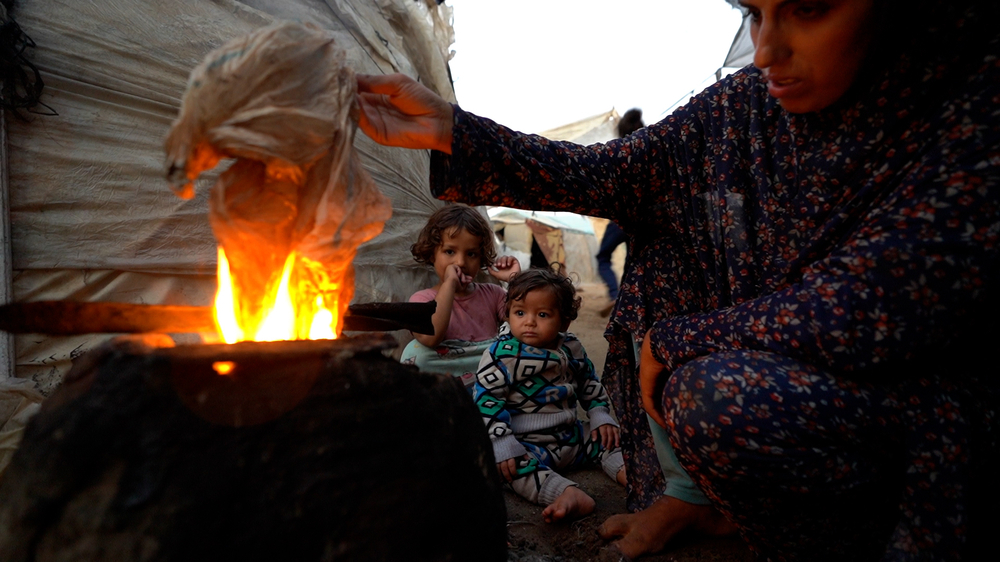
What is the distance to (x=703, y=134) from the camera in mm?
1761

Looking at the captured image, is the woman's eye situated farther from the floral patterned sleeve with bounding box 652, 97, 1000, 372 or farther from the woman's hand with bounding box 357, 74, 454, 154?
the woman's hand with bounding box 357, 74, 454, 154

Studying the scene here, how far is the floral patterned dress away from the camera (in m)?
1.16

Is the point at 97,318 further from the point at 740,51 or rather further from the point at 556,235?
the point at 556,235

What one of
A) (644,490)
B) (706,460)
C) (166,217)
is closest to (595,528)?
(644,490)

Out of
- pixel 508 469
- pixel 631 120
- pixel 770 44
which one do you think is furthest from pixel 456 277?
pixel 631 120

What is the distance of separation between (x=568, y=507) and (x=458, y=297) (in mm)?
1503

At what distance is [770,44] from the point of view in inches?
51.6

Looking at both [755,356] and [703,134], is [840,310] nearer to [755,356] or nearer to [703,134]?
[755,356]

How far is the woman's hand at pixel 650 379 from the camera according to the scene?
158cm

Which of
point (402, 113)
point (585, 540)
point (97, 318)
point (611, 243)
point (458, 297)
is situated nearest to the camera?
point (97, 318)

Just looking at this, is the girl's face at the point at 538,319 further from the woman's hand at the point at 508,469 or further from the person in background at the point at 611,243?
the person in background at the point at 611,243

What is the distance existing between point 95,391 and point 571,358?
6.34 feet

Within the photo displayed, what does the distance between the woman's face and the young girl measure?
1702mm

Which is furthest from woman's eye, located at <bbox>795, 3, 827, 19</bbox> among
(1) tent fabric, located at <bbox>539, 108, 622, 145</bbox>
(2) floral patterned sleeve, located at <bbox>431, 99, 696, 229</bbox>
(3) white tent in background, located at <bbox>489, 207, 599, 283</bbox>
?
(1) tent fabric, located at <bbox>539, 108, 622, 145</bbox>
